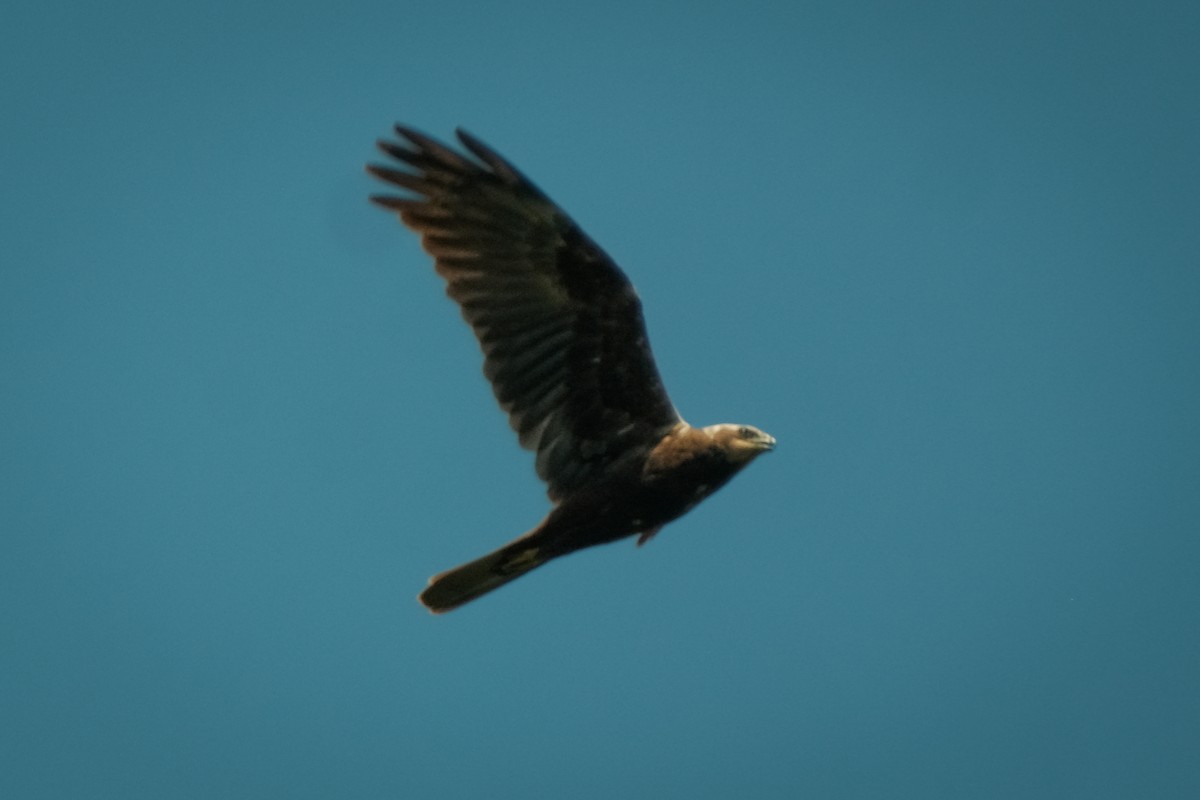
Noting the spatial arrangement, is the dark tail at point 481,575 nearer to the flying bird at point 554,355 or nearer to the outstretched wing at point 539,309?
the flying bird at point 554,355

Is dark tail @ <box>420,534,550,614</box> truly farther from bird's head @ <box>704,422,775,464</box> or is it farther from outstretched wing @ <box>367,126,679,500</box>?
bird's head @ <box>704,422,775,464</box>

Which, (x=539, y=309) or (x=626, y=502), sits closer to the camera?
(x=626, y=502)

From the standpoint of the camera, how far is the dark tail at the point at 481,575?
7.06m

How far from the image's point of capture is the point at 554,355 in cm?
746

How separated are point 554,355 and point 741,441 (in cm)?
135

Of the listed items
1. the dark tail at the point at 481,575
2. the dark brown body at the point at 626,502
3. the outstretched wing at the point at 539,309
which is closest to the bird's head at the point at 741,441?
the dark brown body at the point at 626,502

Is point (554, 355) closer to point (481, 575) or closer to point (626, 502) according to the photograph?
point (626, 502)

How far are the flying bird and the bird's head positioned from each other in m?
0.01

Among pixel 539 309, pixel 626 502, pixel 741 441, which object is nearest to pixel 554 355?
pixel 539 309

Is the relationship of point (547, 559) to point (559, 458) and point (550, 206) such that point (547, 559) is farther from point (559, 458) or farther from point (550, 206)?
point (550, 206)

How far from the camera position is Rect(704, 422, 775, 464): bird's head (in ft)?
23.1

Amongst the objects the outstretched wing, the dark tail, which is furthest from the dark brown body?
the outstretched wing

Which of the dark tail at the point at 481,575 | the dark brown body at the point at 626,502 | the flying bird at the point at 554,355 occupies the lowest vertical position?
the dark tail at the point at 481,575

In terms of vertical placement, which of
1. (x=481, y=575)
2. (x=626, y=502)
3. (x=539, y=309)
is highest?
(x=539, y=309)
